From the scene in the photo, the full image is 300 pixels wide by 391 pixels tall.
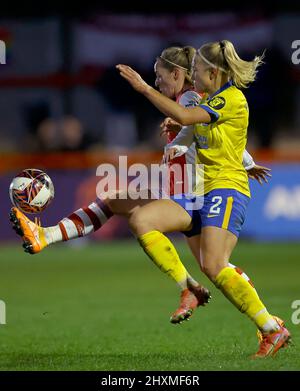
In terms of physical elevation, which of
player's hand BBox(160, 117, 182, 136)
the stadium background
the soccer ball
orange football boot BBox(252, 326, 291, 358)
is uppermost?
player's hand BBox(160, 117, 182, 136)

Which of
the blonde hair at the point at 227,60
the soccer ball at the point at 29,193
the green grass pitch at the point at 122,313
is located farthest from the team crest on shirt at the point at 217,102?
the green grass pitch at the point at 122,313

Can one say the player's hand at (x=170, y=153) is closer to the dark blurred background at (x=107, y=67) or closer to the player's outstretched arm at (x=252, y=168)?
the player's outstretched arm at (x=252, y=168)

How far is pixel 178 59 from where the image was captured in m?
8.00

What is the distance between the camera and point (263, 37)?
2219cm

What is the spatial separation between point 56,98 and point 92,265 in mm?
9186

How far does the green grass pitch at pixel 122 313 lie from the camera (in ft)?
24.5

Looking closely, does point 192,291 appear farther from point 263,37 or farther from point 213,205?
point 263,37

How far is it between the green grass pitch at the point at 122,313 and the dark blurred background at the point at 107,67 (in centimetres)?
453

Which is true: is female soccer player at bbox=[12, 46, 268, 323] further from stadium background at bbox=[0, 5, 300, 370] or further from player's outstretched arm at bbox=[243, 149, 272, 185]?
stadium background at bbox=[0, 5, 300, 370]

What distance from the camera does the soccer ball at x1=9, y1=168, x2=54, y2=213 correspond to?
7840 millimetres

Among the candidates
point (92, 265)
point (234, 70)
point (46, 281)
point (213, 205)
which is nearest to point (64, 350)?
point (213, 205)

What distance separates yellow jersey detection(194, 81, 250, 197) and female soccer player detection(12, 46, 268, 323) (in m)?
0.30

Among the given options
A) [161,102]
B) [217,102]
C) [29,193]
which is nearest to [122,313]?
[29,193]

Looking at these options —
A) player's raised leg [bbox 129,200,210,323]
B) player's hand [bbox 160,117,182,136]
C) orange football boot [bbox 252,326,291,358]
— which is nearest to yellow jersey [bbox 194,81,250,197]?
player's raised leg [bbox 129,200,210,323]
